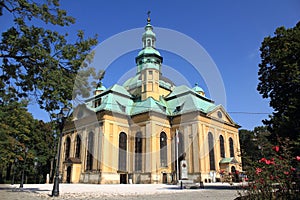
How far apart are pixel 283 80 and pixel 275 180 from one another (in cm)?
1290

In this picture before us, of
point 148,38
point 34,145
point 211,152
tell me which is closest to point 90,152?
point 34,145

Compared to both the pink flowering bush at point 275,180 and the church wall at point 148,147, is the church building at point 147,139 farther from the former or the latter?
the pink flowering bush at point 275,180

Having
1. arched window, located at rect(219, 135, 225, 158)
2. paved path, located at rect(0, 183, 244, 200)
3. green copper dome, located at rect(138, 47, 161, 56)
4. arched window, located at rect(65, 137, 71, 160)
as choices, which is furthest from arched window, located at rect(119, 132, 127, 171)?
green copper dome, located at rect(138, 47, 161, 56)

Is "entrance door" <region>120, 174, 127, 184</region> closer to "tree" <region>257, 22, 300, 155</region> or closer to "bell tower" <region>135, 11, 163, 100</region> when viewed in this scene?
"bell tower" <region>135, 11, 163, 100</region>

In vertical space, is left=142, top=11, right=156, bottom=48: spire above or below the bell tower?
above

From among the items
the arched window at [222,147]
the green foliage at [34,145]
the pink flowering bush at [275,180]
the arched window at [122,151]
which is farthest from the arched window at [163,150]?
the pink flowering bush at [275,180]

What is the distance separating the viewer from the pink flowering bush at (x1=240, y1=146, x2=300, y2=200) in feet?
18.3

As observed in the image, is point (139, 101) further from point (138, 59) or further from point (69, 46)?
point (69, 46)

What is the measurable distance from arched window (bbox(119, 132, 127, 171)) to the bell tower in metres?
7.23

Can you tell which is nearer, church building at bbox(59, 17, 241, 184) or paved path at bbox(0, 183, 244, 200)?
paved path at bbox(0, 183, 244, 200)

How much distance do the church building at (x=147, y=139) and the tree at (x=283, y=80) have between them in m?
16.8

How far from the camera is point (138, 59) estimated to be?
46.9 m

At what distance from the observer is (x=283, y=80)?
671 inches

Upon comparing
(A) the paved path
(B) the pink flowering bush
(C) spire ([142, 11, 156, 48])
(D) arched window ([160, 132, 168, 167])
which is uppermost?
(C) spire ([142, 11, 156, 48])
